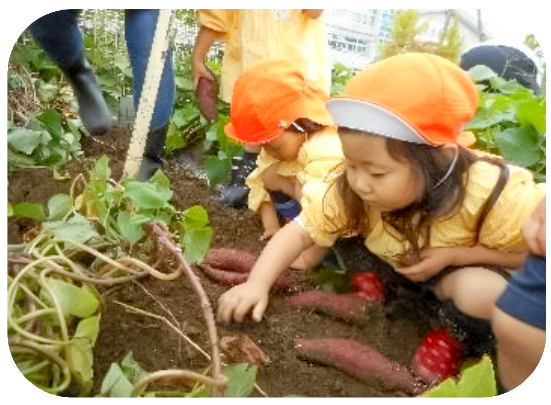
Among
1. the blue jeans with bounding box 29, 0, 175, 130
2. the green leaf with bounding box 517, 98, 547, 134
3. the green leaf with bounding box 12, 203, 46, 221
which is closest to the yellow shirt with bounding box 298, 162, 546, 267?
the green leaf with bounding box 517, 98, 547, 134

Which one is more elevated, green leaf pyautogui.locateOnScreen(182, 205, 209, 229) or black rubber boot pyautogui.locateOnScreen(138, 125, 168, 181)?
black rubber boot pyautogui.locateOnScreen(138, 125, 168, 181)

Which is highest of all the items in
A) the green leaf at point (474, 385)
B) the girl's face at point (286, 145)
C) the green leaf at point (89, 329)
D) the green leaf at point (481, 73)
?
the green leaf at point (481, 73)

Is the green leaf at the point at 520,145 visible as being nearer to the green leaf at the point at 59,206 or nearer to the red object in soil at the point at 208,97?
the red object in soil at the point at 208,97

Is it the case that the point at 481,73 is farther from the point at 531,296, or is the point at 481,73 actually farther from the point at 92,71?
the point at 92,71

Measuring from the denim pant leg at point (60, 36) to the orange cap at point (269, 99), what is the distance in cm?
20

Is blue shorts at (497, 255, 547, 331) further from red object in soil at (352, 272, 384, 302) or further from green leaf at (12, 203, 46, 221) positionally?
green leaf at (12, 203, 46, 221)

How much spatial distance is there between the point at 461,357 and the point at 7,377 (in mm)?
514

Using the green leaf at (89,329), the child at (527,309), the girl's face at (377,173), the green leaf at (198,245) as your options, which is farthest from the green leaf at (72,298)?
the child at (527,309)

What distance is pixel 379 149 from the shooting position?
115 centimetres

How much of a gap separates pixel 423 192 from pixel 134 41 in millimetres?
396

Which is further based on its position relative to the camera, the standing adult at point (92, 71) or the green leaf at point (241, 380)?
the standing adult at point (92, 71)

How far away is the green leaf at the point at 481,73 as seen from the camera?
1244 millimetres

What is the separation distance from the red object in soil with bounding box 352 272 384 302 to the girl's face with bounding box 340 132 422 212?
108mm

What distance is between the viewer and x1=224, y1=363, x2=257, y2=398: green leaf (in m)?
1.16
